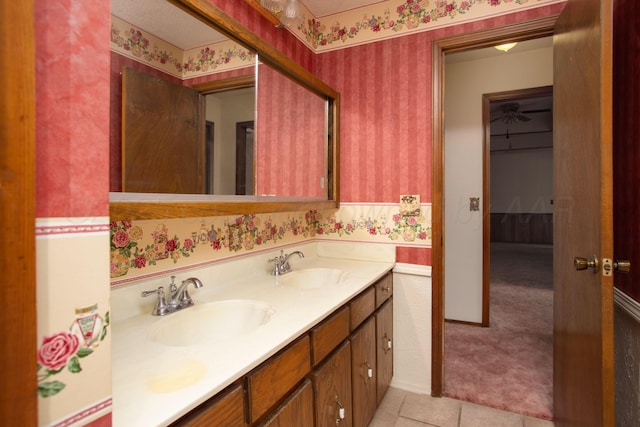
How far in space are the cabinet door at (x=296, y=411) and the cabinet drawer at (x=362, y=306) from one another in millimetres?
432

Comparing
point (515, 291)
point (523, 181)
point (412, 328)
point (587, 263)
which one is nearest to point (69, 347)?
point (587, 263)

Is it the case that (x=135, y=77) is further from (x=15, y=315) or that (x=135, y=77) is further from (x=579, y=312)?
(x=579, y=312)

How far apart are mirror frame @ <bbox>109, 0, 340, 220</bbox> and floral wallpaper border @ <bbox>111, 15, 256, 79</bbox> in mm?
62

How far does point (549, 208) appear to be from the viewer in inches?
347

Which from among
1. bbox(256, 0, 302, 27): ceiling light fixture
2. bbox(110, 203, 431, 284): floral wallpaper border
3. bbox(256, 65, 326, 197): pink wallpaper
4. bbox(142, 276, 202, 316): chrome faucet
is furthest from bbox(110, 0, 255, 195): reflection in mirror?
bbox(256, 0, 302, 27): ceiling light fixture

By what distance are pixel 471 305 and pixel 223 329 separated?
2.72 m

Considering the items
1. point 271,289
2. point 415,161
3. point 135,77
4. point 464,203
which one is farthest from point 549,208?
point 135,77

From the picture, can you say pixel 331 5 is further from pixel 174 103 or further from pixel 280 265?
pixel 280 265

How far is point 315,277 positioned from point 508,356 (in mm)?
1782

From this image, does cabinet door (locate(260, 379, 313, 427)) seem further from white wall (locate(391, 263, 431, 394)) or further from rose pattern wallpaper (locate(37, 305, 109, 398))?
white wall (locate(391, 263, 431, 394))

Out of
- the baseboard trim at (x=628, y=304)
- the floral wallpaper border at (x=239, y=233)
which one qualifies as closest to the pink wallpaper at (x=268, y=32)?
the floral wallpaper border at (x=239, y=233)

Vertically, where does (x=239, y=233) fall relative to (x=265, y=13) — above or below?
below

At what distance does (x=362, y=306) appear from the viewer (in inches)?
65.7

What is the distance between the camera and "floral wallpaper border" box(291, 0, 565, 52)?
1983 millimetres
